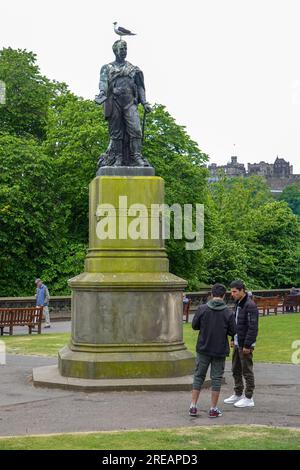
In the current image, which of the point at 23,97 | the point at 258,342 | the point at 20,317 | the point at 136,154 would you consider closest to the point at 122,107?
the point at 136,154

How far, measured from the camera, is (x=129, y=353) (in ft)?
44.0

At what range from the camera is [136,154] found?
14664 mm

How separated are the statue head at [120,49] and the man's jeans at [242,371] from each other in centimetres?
587

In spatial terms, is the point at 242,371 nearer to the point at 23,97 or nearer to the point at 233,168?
the point at 23,97

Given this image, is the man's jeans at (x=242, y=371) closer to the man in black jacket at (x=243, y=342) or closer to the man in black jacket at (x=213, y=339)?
the man in black jacket at (x=243, y=342)

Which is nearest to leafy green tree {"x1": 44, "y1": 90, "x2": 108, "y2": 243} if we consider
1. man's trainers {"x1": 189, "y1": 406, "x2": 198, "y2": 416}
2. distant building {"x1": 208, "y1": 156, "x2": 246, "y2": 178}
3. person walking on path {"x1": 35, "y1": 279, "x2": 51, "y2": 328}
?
person walking on path {"x1": 35, "y1": 279, "x2": 51, "y2": 328}

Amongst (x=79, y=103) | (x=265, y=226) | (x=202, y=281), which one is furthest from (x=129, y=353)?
(x=265, y=226)

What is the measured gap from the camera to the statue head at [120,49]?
14867 mm

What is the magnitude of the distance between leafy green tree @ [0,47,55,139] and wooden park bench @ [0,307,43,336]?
23.3 m

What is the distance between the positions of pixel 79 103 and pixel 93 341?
3245 cm

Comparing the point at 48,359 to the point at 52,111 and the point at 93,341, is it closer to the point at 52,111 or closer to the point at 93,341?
the point at 93,341

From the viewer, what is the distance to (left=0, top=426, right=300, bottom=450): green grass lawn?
8.48 metres

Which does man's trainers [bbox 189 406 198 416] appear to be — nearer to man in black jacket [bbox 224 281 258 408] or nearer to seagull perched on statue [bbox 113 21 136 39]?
man in black jacket [bbox 224 281 258 408]

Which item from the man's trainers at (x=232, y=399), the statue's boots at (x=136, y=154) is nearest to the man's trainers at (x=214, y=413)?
the man's trainers at (x=232, y=399)
